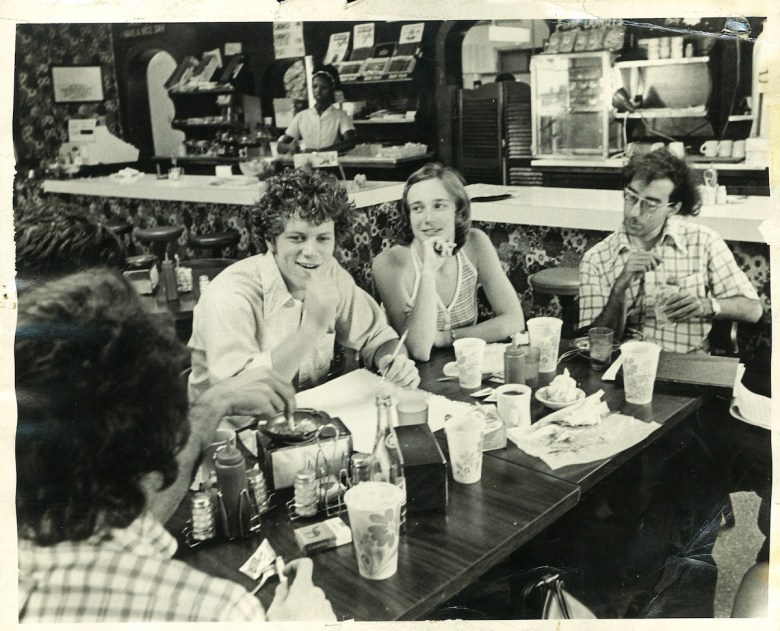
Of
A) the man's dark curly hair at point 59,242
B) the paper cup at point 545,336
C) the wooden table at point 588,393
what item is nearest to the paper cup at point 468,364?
the wooden table at point 588,393

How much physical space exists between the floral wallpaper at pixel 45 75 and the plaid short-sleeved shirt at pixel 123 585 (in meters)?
0.70

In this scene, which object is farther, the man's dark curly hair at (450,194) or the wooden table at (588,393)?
the man's dark curly hair at (450,194)

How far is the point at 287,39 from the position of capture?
1272 millimetres

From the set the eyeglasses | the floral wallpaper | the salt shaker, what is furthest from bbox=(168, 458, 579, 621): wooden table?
the floral wallpaper

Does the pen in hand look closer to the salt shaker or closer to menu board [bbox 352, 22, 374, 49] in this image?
the salt shaker

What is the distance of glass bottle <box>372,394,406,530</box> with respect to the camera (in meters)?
1.10

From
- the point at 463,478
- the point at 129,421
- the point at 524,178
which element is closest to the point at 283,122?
the point at 524,178

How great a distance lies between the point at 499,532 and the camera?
100 cm

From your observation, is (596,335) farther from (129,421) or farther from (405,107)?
(129,421)

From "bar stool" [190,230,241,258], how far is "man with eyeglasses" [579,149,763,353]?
0.70 m

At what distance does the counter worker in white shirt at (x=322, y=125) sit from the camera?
1.29m

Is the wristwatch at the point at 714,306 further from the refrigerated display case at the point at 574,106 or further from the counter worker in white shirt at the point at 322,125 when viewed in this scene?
the counter worker in white shirt at the point at 322,125

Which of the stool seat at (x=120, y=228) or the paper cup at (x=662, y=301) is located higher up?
the stool seat at (x=120, y=228)

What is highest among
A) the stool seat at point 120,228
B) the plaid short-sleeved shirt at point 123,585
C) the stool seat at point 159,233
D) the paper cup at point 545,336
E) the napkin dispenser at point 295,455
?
the stool seat at point 120,228
